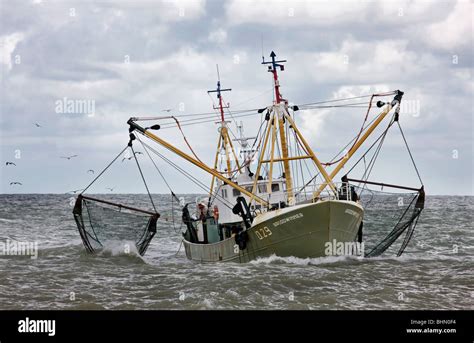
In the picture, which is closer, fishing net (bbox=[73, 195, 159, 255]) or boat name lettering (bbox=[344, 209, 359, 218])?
boat name lettering (bbox=[344, 209, 359, 218])

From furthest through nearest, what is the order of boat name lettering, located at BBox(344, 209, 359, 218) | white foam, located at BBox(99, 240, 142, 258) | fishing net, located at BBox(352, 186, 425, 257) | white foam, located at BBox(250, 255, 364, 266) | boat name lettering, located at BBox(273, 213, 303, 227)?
white foam, located at BBox(99, 240, 142, 258) → fishing net, located at BBox(352, 186, 425, 257) → boat name lettering, located at BBox(344, 209, 359, 218) → white foam, located at BBox(250, 255, 364, 266) → boat name lettering, located at BBox(273, 213, 303, 227)

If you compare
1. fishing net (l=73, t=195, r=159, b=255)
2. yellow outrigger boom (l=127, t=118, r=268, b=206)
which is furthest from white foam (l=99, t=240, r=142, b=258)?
yellow outrigger boom (l=127, t=118, r=268, b=206)

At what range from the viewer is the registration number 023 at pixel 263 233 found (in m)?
28.1

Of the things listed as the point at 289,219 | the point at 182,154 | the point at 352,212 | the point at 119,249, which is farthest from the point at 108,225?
the point at 352,212

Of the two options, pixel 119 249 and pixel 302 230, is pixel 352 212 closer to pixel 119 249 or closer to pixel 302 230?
pixel 302 230

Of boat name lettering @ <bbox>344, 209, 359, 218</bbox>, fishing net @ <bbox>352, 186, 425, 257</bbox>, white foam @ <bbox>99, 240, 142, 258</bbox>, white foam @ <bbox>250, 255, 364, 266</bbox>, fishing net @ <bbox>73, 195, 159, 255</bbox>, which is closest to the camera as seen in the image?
white foam @ <bbox>250, 255, 364, 266</bbox>

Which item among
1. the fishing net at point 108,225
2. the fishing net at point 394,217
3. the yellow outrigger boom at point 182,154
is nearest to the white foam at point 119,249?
the fishing net at point 108,225

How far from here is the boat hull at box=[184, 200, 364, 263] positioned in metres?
27.4

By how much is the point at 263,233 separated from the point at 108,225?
33.0 ft

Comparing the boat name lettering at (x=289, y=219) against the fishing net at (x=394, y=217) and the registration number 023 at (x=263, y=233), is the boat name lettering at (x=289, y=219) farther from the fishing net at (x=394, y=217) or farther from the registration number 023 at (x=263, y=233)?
the fishing net at (x=394, y=217)

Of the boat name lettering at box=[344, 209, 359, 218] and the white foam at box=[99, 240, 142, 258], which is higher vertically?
the boat name lettering at box=[344, 209, 359, 218]

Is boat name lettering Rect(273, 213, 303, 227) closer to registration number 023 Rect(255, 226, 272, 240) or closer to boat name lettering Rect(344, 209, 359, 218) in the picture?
registration number 023 Rect(255, 226, 272, 240)

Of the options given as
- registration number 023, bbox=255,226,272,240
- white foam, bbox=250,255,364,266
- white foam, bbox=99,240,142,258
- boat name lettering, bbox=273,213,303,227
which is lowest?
white foam, bbox=250,255,364,266

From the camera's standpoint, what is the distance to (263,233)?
28.3 m
